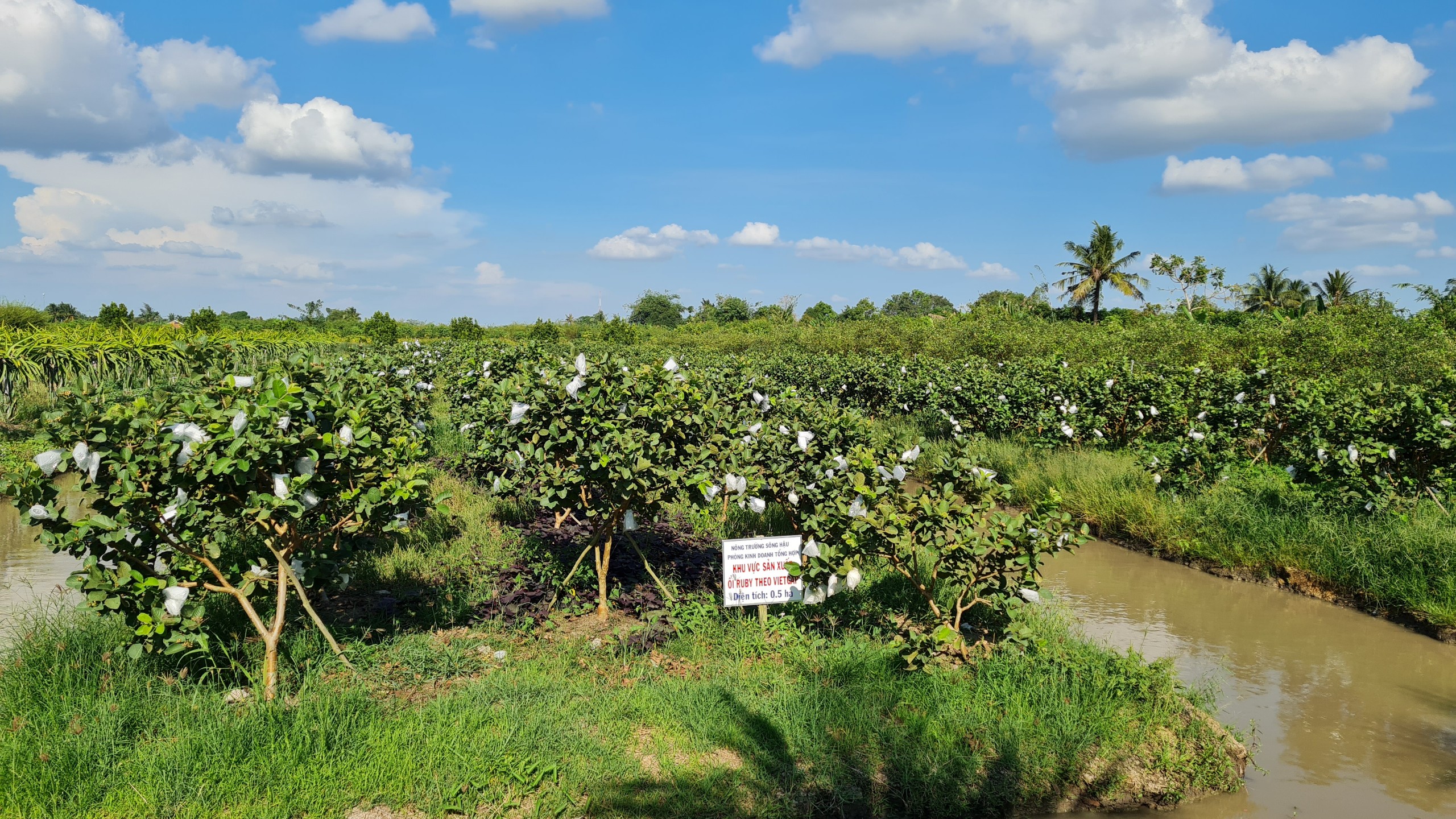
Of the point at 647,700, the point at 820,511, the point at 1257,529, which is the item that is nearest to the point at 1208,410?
the point at 1257,529

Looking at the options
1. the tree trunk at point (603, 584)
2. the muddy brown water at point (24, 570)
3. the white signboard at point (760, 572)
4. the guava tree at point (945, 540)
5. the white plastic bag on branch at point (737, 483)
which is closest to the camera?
the guava tree at point (945, 540)

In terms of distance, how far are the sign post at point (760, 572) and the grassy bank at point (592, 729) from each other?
0.93ft

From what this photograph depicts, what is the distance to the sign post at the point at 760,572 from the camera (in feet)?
17.4

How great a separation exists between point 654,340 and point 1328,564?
37121 mm

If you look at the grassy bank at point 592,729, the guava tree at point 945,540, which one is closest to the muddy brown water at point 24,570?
the grassy bank at point 592,729

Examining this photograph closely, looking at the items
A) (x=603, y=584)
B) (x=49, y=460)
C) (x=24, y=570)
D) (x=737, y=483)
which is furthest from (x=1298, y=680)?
(x=24, y=570)

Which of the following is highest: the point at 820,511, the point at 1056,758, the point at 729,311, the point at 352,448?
the point at 729,311

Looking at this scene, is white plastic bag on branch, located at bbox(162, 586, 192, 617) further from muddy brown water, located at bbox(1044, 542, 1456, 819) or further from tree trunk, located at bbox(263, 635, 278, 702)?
muddy brown water, located at bbox(1044, 542, 1456, 819)

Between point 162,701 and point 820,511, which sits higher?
point 820,511

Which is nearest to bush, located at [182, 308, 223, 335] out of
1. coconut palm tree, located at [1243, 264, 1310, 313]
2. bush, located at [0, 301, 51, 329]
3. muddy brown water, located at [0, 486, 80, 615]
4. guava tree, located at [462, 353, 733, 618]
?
bush, located at [0, 301, 51, 329]

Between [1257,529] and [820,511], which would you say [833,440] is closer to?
[820,511]

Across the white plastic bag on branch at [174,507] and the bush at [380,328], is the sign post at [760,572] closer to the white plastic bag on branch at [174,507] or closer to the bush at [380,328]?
the white plastic bag on branch at [174,507]

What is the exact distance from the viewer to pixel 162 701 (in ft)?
13.8

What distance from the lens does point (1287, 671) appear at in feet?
19.6
